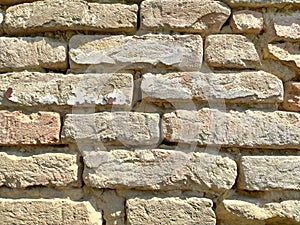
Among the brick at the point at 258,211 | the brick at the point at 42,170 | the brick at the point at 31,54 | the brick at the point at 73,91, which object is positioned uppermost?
the brick at the point at 31,54

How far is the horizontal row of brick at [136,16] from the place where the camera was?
3.85ft

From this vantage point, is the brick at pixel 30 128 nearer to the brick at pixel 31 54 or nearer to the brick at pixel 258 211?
the brick at pixel 31 54

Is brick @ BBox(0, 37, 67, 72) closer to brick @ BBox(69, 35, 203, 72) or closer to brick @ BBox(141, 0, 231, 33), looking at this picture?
brick @ BBox(69, 35, 203, 72)

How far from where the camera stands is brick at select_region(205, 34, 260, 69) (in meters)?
1.17

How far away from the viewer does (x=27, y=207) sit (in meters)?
1.17

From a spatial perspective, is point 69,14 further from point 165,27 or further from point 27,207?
point 27,207

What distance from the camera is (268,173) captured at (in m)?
1.16

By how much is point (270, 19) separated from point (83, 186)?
0.68m

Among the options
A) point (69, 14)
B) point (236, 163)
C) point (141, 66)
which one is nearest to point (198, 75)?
point (141, 66)

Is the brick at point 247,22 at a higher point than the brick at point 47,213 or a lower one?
higher

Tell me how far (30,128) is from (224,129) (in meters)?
0.52

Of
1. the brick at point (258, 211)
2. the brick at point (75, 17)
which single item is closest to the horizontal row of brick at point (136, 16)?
the brick at point (75, 17)

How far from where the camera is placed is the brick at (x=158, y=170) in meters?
1.16

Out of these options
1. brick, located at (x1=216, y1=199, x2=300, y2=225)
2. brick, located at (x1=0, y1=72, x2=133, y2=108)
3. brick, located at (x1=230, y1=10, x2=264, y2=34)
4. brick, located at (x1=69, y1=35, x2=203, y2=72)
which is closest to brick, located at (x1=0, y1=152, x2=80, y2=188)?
brick, located at (x1=0, y1=72, x2=133, y2=108)
